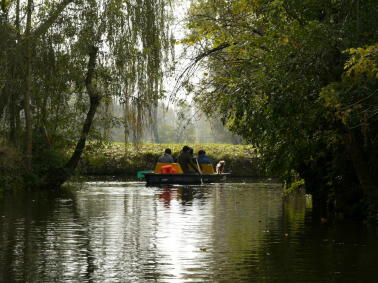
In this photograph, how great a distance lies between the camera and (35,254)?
510 inches

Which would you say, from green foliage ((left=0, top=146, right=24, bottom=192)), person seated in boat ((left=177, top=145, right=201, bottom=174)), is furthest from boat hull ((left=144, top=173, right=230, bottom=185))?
green foliage ((left=0, top=146, right=24, bottom=192))

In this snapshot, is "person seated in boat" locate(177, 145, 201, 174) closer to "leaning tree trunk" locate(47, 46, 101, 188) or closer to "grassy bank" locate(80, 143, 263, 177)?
"leaning tree trunk" locate(47, 46, 101, 188)

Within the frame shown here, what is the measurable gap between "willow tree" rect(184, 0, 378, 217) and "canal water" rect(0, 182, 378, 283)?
54.0 inches

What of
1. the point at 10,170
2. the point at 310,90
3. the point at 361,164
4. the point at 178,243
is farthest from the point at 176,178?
the point at 178,243

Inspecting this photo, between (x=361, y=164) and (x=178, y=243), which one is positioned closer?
(x=178, y=243)

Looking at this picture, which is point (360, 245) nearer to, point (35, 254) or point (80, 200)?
point (35, 254)

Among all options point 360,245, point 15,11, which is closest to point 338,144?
point 360,245

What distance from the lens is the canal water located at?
36.6ft

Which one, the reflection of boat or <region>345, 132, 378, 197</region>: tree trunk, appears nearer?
<region>345, 132, 378, 197</region>: tree trunk

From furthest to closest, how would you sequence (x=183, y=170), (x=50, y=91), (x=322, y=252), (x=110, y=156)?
(x=110, y=156) < (x=183, y=170) < (x=50, y=91) < (x=322, y=252)

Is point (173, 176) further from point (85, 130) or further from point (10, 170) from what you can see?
point (10, 170)

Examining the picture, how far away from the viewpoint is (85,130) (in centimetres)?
3303

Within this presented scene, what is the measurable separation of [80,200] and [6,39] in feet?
18.5

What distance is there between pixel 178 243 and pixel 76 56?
54.7 ft
